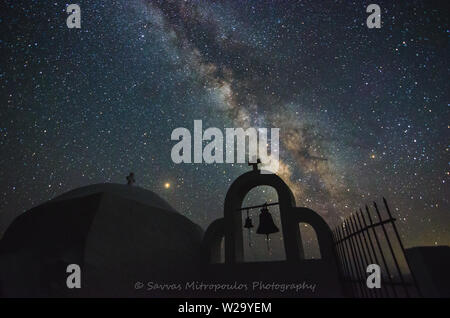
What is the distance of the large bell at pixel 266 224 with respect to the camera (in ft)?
24.9

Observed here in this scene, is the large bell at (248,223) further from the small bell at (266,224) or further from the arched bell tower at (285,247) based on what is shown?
the small bell at (266,224)

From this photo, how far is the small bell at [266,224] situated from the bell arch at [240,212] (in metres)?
0.50

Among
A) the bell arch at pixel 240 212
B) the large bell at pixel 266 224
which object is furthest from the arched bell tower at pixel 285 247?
the large bell at pixel 266 224

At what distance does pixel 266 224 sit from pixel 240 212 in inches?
42.9

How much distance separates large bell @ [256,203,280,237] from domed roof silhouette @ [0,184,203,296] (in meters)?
2.94

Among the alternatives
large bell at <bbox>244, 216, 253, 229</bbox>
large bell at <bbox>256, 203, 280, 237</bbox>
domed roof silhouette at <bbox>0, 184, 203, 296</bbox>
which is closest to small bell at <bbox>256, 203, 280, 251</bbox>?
large bell at <bbox>256, 203, 280, 237</bbox>

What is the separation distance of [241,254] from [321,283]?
261 cm

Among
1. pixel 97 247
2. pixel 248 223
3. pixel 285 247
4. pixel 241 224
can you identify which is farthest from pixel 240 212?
pixel 97 247

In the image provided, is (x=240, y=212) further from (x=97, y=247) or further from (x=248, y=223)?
(x=97, y=247)

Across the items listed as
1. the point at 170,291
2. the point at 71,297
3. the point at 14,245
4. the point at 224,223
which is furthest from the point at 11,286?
the point at 224,223

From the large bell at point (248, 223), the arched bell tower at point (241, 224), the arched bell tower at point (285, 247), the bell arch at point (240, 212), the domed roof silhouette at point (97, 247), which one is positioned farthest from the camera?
the large bell at point (248, 223)

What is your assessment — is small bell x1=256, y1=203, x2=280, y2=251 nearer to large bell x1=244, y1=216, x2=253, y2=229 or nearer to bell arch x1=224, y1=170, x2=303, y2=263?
bell arch x1=224, y1=170, x2=303, y2=263

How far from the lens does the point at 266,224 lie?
25.2ft
